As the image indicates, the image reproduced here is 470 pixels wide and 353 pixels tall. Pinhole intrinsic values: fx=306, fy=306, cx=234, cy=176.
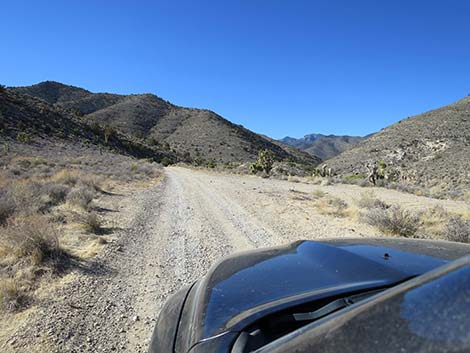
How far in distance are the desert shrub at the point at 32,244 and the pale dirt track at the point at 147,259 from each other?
64 cm

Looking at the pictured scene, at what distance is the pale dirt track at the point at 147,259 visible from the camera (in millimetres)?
3412

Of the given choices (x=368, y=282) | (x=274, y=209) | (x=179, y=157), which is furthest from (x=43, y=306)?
(x=179, y=157)

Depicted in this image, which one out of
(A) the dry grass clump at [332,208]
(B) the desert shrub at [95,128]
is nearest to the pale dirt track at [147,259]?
(A) the dry grass clump at [332,208]

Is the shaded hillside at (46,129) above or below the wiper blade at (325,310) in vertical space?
above

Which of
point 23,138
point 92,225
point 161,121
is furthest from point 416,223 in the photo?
point 161,121

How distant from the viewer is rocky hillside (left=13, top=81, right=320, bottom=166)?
2913 inches

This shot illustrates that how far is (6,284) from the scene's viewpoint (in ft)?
13.4

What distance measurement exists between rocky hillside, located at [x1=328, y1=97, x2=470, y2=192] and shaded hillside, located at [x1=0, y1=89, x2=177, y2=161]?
3597 cm

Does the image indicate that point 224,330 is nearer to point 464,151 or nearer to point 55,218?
point 55,218

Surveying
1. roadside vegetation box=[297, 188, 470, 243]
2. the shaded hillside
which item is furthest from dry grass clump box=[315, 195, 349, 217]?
the shaded hillside

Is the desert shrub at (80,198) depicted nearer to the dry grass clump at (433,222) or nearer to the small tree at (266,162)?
the dry grass clump at (433,222)

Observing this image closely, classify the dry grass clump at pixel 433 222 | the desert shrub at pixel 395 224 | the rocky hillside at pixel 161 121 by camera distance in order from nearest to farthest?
the desert shrub at pixel 395 224, the dry grass clump at pixel 433 222, the rocky hillside at pixel 161 121

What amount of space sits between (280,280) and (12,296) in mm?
3821

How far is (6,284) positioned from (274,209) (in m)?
8.16
